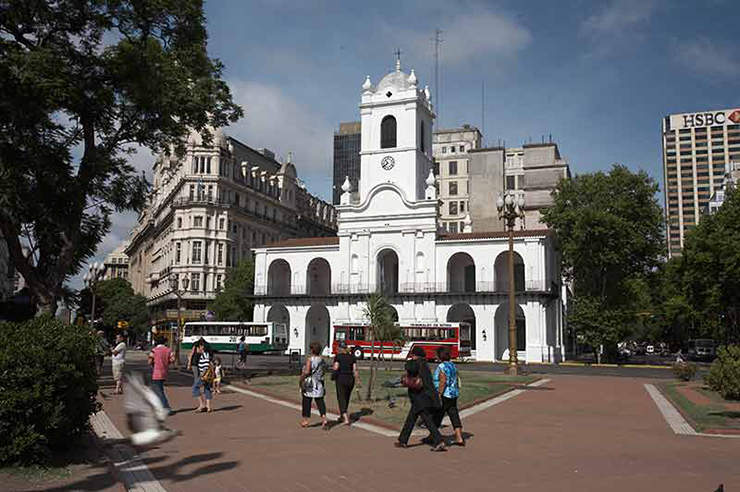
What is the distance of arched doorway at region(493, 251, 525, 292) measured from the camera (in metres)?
51.1

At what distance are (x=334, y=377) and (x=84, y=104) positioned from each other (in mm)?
11997

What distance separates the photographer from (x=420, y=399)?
Answer: 10.3m

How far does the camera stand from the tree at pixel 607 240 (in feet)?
148

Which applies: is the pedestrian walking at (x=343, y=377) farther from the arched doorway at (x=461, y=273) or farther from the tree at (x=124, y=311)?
the tree at (x=124, y=311)

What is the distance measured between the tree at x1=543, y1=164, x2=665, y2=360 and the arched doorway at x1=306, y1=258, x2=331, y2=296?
20812 millimetres

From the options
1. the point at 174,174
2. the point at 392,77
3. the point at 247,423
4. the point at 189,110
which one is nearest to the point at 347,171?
the point at 174,174

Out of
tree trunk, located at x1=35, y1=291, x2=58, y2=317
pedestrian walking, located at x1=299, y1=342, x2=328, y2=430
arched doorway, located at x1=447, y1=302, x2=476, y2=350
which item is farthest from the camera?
arched doorway, located at x1=447, y1=302, x2=476, y2=350

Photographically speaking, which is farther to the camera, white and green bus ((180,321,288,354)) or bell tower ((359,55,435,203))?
bell tower ((359,55,435,203))

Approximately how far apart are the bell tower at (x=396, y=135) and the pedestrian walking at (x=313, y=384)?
139ft

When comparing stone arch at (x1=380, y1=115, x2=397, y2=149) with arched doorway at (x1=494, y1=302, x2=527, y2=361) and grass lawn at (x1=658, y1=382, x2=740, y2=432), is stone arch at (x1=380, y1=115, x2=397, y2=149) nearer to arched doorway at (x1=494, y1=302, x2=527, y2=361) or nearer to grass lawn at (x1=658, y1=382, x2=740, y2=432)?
arched doorway at (x1=494, y1=302, x2=527, y2=361)

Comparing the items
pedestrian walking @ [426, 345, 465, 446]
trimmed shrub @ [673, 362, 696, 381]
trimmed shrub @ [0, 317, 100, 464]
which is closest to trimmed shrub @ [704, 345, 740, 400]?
trimmed shrub @ [673, 362, 696, 381]

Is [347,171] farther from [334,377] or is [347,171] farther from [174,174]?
[334,377]

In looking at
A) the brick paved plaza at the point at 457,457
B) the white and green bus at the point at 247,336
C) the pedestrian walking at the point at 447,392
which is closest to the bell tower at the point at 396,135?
the white and green bus at the point at 247,336

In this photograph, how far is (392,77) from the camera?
57688mm
